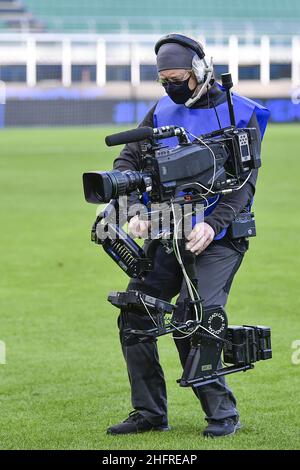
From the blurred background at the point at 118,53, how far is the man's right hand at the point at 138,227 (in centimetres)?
3470

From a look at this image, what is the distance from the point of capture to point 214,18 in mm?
55281

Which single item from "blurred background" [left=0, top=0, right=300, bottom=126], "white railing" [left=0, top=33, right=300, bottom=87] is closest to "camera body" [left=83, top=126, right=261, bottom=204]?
"blurred background" [left=0, top=0, right=300, bottom=126]

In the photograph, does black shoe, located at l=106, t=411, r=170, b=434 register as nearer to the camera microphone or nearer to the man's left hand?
the man's left hand

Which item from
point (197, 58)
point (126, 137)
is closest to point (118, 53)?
point (197, 58)

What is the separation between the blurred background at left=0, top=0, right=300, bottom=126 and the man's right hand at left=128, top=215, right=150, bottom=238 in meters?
34.7

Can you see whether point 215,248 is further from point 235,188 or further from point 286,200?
point 286,200

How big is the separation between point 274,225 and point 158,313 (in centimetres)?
1085

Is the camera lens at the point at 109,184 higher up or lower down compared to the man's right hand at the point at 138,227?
higher up

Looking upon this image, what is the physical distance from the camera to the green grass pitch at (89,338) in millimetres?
5785

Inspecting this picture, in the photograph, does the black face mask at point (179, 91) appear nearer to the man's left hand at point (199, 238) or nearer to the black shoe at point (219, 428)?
the man's left hand at point (199, 238)

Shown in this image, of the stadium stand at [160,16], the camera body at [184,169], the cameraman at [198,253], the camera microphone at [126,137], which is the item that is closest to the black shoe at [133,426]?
the cameraman at [198,253]

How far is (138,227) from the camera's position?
519 cm

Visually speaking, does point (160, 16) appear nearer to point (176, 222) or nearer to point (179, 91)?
point (179, 91)

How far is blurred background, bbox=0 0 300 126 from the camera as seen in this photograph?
136ft
